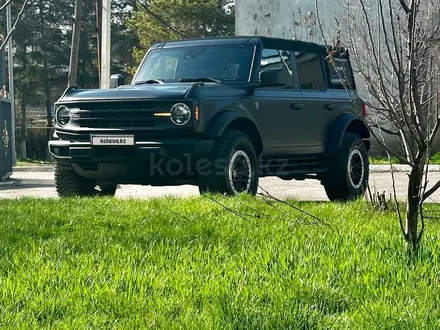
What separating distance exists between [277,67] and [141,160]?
96.5 inches

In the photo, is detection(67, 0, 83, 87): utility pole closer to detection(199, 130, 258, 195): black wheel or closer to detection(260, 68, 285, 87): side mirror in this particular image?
detection(260, 68, 285, 87): side mirror

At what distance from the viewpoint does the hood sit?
1024cm

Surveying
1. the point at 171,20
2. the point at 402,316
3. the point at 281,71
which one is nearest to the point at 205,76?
the point at 281,71

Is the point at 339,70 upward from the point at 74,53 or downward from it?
downward

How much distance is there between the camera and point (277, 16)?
31.5m

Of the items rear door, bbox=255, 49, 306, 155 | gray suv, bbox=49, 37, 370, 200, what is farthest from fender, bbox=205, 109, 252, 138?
rear door, bbox=255, 49, 306, 155

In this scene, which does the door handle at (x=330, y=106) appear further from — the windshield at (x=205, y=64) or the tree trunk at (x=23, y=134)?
the tree trunk at (x=23, y=134)

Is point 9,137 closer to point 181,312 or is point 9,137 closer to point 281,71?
point 281,71

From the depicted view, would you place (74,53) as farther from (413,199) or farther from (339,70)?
(413,199)

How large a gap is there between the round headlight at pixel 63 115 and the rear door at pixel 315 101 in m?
3.03

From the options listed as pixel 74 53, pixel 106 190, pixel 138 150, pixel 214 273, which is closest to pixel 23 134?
pixel 74 53

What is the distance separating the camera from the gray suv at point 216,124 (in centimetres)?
1023

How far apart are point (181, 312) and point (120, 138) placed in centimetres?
616

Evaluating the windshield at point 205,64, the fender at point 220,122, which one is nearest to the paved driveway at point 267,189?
the windshield at point 205,64
